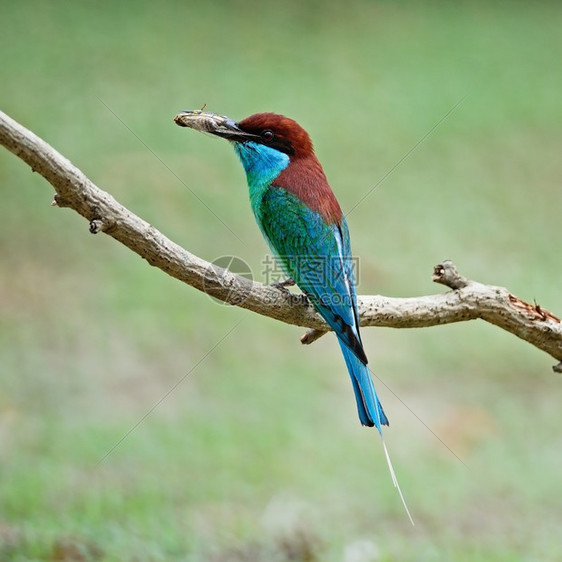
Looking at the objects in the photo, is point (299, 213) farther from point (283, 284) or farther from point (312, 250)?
point (283, 284)

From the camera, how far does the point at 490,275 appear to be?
7.26 m

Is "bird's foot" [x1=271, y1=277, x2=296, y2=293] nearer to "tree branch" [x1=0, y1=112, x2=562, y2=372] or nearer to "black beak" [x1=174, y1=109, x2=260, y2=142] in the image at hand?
"tree branch" [x1=0, y1=112, x2=562, y2=372]

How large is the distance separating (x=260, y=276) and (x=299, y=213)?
3654 millimetres

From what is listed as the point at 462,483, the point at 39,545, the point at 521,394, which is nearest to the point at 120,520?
the point at 39,545

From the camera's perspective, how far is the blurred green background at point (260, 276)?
4.58 m

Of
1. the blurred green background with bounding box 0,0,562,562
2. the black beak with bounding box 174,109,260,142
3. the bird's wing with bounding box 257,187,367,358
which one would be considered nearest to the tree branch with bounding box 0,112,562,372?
the bird's wing with bounding box 257,187,367,358

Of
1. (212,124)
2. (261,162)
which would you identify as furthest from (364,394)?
(212,124)

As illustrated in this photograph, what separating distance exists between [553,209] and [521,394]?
9.46 feet

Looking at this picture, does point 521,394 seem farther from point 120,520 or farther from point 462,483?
point 120,520

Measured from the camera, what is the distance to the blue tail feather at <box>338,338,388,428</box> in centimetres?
284

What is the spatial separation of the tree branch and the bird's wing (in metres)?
0.09

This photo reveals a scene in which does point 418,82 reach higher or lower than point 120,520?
higher

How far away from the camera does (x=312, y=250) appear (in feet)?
10.2

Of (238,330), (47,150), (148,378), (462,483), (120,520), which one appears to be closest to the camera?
(47,150)
